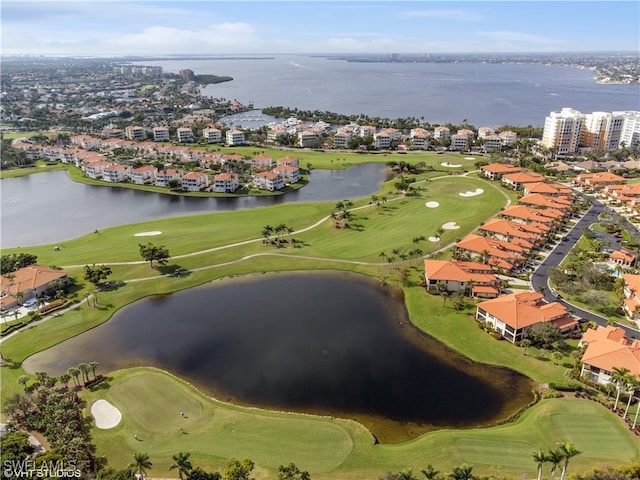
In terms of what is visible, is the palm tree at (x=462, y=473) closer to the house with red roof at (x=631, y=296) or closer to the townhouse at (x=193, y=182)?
the house with red roof at (x=631, y=296)

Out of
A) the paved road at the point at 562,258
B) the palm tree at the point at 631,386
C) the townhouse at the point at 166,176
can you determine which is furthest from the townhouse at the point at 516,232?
the townhouse at the point at 166,176

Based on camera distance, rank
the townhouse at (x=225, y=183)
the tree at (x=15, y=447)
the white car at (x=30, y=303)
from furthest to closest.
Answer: the townhouse at (x=225, y=183)
the white car at (x=30, y=303)
the tree at (x=15, y=447)

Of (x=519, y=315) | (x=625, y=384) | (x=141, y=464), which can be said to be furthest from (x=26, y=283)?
(x=625, y=384)

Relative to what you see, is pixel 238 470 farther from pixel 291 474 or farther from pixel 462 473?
pixel 462 473

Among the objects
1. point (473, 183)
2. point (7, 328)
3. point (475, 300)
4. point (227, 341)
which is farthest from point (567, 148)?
point (7, 328)

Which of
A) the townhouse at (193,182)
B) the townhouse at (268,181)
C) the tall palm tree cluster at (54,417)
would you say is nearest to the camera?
the tall palm tree cluster at (54,417)

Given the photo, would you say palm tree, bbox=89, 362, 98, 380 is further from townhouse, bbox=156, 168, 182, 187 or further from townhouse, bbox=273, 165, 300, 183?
townhouse, bbox=156, 168, 182, 187

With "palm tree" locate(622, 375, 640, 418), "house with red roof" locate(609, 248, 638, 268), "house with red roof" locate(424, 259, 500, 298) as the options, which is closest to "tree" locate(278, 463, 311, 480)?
"palm tree" locate(622, 375, 640, 418)

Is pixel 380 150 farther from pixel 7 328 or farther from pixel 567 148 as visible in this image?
pixel 7 328
